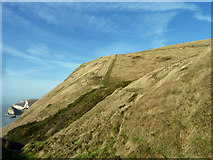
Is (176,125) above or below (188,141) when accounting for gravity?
above

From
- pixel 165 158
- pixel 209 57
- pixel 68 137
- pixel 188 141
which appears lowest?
pixel 165 158

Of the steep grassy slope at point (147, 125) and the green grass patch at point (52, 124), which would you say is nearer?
the steep grassy slope at point (147, 125)

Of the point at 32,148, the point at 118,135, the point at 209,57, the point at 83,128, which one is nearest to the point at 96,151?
the point at 118,135

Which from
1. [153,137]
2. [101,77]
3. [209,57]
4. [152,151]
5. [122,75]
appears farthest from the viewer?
[101,77]

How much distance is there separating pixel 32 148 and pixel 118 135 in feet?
54.1

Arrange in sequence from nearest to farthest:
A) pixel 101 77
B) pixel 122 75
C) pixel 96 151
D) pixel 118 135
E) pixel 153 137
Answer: pixel 153 137, pixel 96 151, pixel 118 135, pixel 122 75, pixel 101 77

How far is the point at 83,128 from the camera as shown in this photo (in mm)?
24703

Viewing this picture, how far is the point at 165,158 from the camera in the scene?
15.0 meters

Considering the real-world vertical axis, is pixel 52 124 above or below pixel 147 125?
above

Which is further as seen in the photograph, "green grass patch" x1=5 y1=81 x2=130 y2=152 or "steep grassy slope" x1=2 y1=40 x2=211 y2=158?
"green grass patch" x1=5 y1=81 x2=130 y2=152

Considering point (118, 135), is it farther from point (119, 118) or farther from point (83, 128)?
point (83, 128)

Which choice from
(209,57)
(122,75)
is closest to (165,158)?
(209,57)

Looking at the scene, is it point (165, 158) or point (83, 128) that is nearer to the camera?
point (165, 158)

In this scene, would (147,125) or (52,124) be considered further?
(52,124)
